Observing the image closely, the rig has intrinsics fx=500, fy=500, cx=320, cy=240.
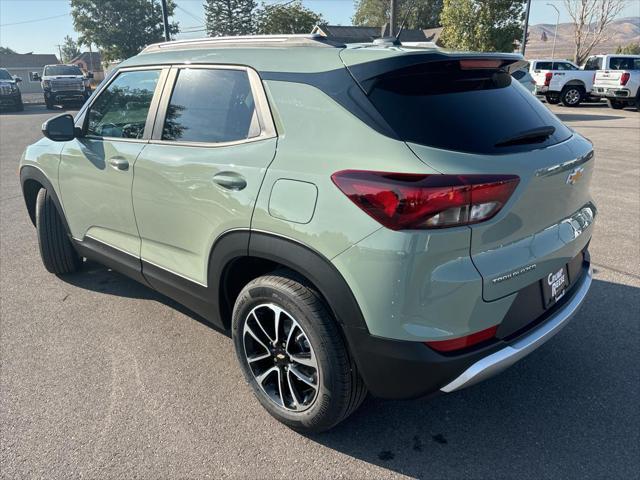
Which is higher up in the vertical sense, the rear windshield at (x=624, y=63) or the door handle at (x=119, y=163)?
the door handle at (x=119, y=163)

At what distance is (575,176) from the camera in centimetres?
233

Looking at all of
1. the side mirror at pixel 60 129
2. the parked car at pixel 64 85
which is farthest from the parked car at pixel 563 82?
the side mirror at pixel 60 129

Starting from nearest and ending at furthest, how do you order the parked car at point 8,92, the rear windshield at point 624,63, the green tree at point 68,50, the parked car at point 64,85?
1. the rear windshield at point 624,63
2. the parked car at point 64,85
3. the parked car at point 8,92
4. the green tree at point 68,50

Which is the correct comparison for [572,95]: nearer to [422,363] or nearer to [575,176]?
[575,176]

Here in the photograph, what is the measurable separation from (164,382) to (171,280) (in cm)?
60

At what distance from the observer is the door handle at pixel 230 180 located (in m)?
2.36

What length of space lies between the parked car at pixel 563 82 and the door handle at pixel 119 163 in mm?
21240

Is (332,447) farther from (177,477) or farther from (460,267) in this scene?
(460,267)

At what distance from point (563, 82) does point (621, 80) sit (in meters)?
2.49

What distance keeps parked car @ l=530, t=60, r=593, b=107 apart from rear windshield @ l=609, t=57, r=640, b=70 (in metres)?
1.12

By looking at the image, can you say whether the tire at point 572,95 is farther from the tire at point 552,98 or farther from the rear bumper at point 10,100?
the rear bumper at point 10,100

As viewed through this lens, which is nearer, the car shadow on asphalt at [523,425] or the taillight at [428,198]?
the taillight at [428,198]

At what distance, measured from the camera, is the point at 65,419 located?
263 centimetres

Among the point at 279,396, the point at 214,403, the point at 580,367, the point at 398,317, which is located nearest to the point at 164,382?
the point at 214,403
